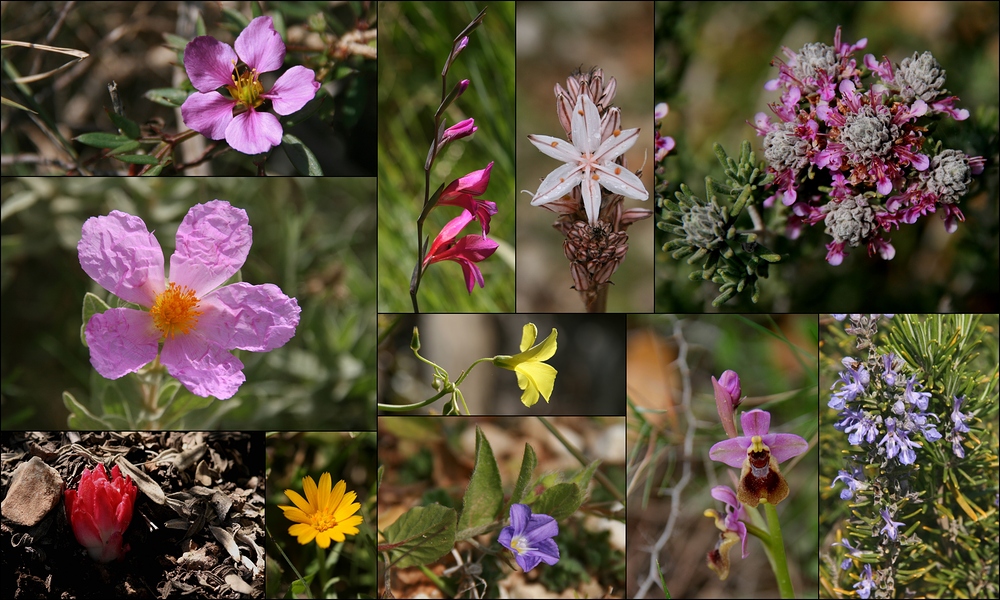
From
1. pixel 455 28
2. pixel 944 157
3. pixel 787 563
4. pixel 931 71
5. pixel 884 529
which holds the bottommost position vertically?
pixel 787 563

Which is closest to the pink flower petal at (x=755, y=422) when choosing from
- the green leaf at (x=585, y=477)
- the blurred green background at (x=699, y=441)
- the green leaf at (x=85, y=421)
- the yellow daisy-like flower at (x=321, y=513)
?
the blurred green background at (x=699, y=441)

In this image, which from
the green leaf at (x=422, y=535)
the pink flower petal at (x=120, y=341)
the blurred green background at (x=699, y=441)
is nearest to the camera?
the pink flower petal at (x=120, y=341)

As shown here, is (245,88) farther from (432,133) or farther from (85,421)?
(85,421)

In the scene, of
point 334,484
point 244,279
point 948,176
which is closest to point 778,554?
point 948,176

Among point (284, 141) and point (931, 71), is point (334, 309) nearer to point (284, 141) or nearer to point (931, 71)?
point (284, 141)

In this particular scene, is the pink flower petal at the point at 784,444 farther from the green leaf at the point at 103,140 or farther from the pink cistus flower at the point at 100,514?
the green leaf at the point at 103,140

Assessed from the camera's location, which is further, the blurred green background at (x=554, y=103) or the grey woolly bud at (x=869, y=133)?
the blurred green background at (x=554, y=103)

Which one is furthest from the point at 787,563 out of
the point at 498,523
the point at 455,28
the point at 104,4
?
the point at 104,4

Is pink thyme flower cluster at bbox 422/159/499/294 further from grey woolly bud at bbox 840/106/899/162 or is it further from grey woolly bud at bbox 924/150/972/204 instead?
grey woolly bud at bbox 924/150/972/204
